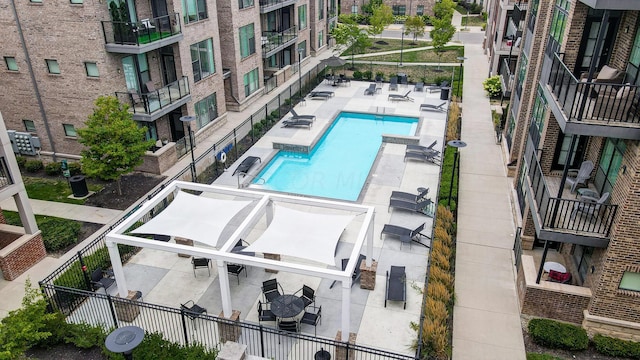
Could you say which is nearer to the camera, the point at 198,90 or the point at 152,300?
the point at 152,300

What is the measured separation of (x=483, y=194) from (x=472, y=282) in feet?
21.6

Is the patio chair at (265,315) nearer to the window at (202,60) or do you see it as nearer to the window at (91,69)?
the window at (91,69)

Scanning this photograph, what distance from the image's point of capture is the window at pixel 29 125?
24.3 metres

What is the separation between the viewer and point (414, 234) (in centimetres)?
1742

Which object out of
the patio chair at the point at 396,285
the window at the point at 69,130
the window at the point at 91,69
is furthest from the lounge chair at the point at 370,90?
the patio chair at the point at 396,285

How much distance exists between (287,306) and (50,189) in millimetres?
14849

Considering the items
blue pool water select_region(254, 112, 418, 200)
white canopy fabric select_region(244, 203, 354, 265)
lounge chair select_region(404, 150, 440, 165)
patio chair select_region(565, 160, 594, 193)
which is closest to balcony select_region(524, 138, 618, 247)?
patio chair select_region(565, 160, 594, 193)

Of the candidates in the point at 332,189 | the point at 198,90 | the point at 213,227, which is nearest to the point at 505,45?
the point at 332,189

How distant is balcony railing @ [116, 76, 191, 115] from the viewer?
73.7ft

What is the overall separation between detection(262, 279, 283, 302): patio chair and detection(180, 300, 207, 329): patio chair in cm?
189

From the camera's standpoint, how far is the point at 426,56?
156 feet

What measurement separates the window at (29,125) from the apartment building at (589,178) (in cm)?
2389

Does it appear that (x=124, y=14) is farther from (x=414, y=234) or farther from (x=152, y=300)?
(x=414, y=234)

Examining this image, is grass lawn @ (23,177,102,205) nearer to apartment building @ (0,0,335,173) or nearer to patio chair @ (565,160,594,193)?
apartment building @ (0,0,335,173)
